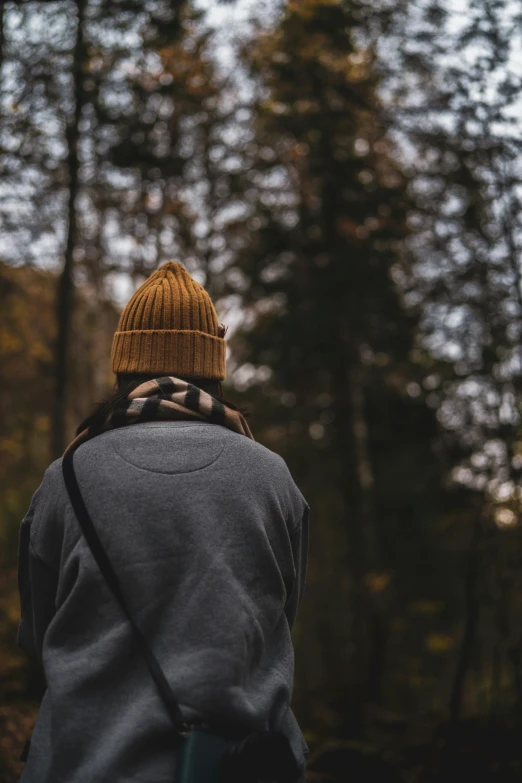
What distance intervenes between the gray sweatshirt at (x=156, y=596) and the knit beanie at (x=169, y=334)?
0.26 meters

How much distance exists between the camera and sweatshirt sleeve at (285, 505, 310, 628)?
94.2 inches

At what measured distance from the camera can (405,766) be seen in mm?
6484

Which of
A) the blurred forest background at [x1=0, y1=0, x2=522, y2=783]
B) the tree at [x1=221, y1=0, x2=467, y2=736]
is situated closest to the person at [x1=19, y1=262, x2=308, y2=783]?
the blurred forest background at [x1=0, y1=0, x2=522, y2=783]

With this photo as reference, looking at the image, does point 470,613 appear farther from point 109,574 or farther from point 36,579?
point 109,574

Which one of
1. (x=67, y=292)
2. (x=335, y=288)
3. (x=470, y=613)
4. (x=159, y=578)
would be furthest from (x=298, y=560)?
(x=335, y=288)

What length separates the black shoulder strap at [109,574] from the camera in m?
1.90

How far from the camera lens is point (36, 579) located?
2234 mm

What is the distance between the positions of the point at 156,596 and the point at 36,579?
43cm

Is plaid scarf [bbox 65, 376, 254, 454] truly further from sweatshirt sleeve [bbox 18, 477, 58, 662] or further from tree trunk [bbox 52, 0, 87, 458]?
tree trunk [bbox 52, 0, 87, 458]

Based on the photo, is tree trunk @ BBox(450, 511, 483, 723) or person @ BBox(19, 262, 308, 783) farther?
tree trunk @ BBox(450, 511, 483, 723)

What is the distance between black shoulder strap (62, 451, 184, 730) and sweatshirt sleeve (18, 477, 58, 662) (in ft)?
0.31

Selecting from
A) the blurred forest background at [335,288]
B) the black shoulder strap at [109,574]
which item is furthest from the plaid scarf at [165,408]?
the blurred forest background at [335,288]

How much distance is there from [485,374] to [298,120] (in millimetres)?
6622

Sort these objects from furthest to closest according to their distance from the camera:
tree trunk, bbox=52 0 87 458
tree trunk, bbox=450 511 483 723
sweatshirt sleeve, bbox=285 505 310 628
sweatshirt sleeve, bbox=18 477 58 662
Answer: tree trunk, bbox=52 0 87 458
tree trunk, bbox=450 511 483 723
sweatshirt sleeve, bbox=285 505 310 628
sweatshirt sleeve, bbox=18 477 58 662
